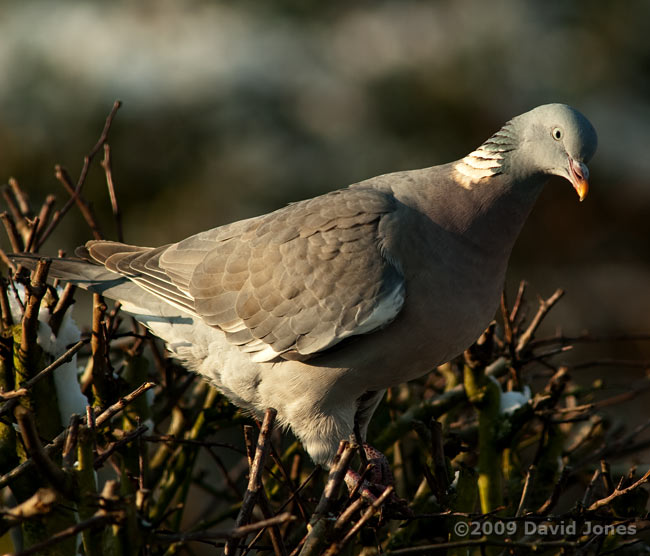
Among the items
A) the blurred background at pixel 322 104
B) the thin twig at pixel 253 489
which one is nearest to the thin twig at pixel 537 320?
the thin twig at pixel 253 489

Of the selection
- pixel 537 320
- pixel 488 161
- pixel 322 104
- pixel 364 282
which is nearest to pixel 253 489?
pixel 364 282

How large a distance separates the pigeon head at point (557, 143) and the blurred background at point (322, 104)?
16.8 ft

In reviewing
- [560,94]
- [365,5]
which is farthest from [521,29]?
[365,5]

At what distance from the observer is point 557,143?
266cm

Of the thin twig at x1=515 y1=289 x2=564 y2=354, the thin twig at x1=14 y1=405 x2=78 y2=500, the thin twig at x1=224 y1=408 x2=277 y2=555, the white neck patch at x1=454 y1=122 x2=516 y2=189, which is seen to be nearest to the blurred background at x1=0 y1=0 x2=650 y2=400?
the thin twig at x1=515 y1=289 x2=564 y2=354

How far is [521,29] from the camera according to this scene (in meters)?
8.67

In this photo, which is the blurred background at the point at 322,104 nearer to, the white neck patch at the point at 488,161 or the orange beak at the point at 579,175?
the white neck patch at the point at 488,161

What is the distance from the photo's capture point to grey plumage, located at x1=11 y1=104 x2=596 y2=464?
2.65m

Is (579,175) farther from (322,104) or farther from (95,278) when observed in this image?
(322,104)

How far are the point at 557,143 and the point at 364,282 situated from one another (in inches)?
31.4

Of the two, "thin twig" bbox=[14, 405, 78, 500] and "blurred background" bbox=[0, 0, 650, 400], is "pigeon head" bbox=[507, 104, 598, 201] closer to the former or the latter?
"thin twig" bbox=[14, 405, 78, 500]

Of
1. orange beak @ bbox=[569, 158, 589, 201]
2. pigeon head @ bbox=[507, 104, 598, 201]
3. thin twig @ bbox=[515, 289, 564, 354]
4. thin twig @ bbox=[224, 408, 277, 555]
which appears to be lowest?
thin twig @ bbox=[515, 289, 564, 354]

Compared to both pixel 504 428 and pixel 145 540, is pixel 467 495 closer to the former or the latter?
pixel 504 428

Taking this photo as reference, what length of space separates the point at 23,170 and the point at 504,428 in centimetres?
680
